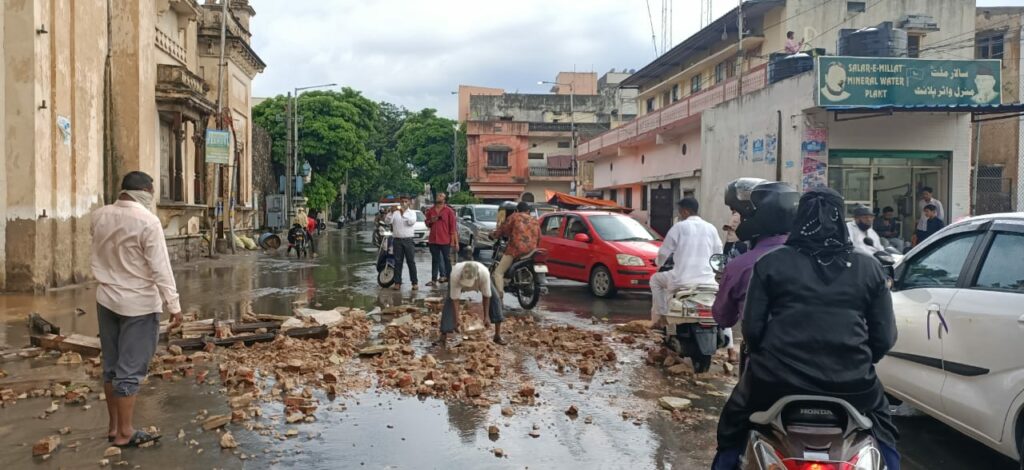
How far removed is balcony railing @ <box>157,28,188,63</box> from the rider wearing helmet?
19813 millimetres

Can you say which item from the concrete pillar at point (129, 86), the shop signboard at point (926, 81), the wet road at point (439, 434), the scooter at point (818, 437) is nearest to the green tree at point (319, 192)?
the concrete pillar at point (129, 86)

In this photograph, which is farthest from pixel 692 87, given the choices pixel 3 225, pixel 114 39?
pixel 3 225

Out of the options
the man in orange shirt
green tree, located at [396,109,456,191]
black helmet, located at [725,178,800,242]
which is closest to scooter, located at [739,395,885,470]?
black helmet, located at [725,178,800,242]

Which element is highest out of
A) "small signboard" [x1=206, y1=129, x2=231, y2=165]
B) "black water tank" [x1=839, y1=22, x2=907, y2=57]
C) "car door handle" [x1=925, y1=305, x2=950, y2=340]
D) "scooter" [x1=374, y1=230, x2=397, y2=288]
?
"black water tank" [x1=839, y1=22, x2=907, y2=57]

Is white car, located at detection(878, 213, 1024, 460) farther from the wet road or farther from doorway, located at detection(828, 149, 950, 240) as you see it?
doorway, located at detection(828, 149, 950, 240)

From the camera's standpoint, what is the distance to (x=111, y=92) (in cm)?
1633

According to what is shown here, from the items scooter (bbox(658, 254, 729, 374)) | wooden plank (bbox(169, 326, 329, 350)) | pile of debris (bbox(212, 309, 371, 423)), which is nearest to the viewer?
pile of debris (bbox(212, 309, 371, 423))

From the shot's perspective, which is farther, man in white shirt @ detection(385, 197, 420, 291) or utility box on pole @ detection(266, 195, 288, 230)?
utility box on pole @ detection(266, 195, 288, 230)

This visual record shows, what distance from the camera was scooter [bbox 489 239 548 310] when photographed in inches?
429

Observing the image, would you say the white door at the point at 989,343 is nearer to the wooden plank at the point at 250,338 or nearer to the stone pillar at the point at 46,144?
the wooden plank at the point at 250,338

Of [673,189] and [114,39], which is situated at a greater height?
[114,39]

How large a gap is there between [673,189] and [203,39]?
60.0ft

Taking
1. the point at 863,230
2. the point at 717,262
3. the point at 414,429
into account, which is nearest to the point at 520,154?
the point at 863,230

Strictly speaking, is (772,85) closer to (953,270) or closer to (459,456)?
(953,270)
